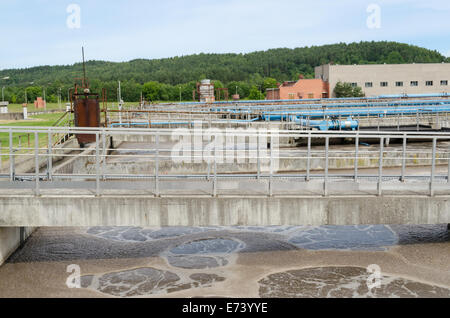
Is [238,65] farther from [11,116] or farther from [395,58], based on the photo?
[11,116]

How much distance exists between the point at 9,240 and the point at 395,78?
2510 inches

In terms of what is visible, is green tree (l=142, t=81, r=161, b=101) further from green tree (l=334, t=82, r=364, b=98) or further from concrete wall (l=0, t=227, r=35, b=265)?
concrete wall (l=0, t=227, r=35, b=265)

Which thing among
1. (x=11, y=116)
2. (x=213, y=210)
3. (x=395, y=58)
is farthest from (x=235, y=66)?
(x=213, y=210)

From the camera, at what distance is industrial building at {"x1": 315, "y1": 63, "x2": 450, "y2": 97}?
65.0m

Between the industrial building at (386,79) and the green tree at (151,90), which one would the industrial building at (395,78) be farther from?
the green tree at (151,90)

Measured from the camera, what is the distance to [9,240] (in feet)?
30.2

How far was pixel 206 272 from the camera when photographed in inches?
345

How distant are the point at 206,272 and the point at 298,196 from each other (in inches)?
88.1

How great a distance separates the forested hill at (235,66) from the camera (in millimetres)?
121438

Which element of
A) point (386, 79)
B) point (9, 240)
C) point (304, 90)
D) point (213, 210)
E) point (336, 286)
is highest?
point (386, 79)

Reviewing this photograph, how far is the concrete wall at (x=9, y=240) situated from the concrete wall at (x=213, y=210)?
1.18 m

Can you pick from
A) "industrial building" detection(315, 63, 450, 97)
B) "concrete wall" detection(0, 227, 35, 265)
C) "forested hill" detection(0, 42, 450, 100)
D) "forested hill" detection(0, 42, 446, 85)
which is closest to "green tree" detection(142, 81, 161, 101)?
"forested hill" detection(0, 42, 450, 100)
